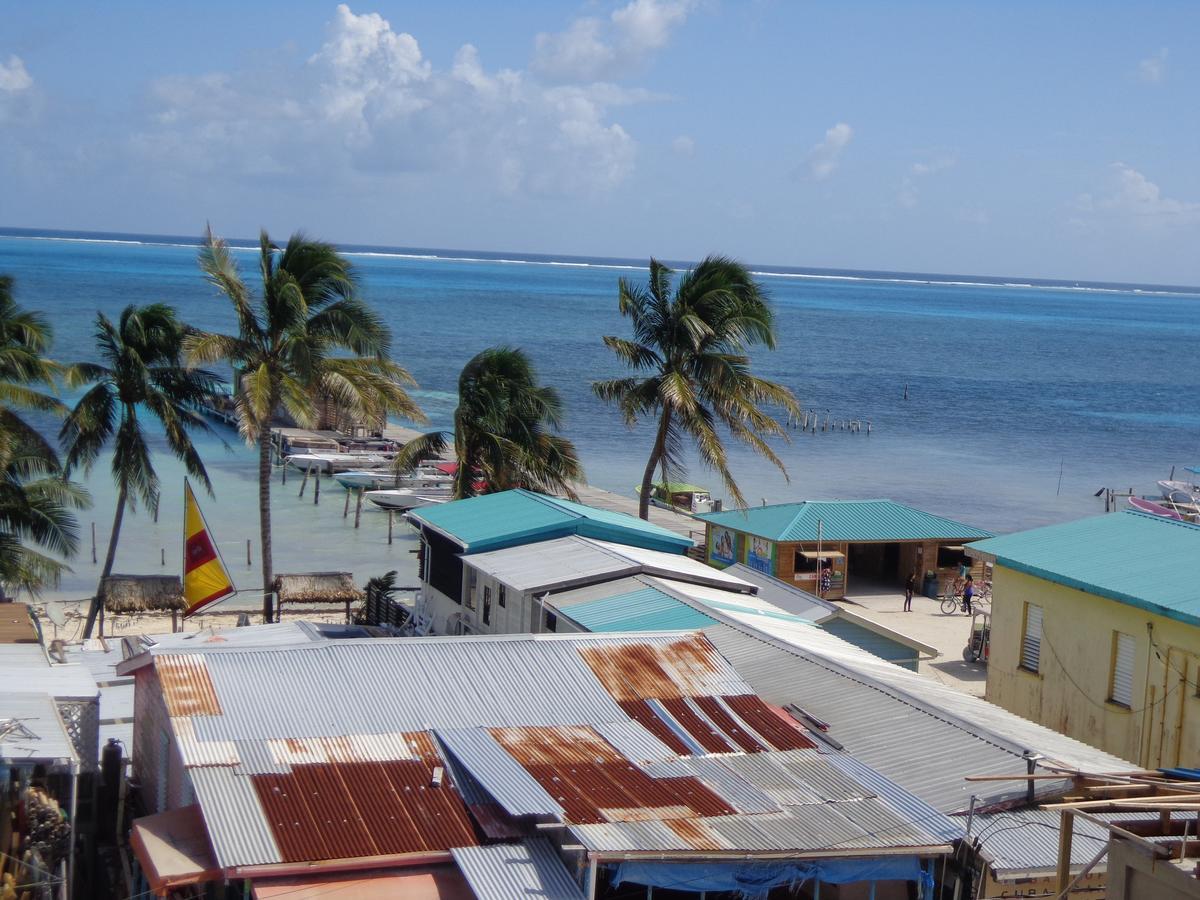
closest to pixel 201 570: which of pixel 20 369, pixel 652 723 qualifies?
pixel 20 369

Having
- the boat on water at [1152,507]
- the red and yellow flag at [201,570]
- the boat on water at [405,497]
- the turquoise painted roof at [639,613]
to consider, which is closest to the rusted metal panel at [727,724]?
the turquoise painted roof at [639,613]

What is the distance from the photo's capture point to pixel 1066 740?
15.3m

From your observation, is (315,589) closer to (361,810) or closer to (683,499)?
(361,810)

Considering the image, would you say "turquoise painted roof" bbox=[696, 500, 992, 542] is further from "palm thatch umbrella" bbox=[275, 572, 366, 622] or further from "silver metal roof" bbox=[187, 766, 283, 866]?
"silver metal roof" bbox=[187, 766, 283, 866]

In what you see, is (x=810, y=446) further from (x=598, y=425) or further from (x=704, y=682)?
(x=704, y=682)

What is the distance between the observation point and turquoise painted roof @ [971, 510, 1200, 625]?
19719 millimetres

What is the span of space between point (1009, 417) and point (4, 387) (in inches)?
3263

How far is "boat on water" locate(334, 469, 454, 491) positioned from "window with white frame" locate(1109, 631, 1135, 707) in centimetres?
3488

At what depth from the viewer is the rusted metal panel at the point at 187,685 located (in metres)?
13.9

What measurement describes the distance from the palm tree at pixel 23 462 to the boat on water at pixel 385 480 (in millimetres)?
24180

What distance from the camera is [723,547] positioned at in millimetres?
37125

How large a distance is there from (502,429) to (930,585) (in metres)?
12.9

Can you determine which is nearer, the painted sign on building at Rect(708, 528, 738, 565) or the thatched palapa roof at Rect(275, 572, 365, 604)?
the thatched palapa roof at Rect(275, 572, 365, 604)

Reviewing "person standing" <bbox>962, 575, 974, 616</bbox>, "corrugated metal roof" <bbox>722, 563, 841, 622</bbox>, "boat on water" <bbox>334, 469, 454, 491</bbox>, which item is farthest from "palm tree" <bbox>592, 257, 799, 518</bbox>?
"boat on water" <bbox>334, 469, 454, 491</bbox>
